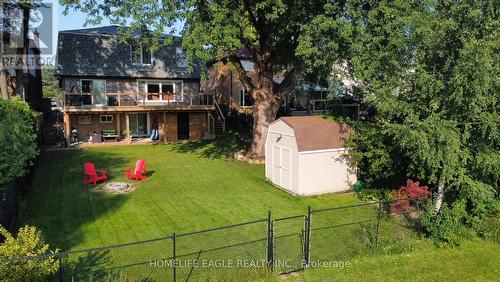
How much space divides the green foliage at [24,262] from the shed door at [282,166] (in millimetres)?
12048

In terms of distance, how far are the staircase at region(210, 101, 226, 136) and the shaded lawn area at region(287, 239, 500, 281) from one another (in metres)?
22.7

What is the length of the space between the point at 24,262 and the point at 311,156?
12780 millimetres

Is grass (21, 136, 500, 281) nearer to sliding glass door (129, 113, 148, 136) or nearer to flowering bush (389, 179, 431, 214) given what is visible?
flowering bush (389, 179, 431, 214)

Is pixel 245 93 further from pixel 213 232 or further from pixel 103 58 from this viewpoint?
pixel 213 232

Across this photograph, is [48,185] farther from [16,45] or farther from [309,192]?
[16,45]

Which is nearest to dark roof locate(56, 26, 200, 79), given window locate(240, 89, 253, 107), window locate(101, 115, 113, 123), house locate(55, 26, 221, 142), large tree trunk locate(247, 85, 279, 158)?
house locate(55, 26, 221, 142)

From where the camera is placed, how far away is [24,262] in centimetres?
772

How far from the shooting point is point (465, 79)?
11977mm

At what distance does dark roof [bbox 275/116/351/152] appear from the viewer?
17953mm

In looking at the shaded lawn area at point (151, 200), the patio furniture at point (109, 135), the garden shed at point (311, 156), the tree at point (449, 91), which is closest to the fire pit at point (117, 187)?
the shaded lawn area at point (151, 200)

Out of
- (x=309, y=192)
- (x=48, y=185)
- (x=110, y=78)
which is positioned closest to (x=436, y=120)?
(x=309, y=192)

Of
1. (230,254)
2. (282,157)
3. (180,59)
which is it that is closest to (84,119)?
(180,59)

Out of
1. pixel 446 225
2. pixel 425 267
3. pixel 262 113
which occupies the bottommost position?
pixel 425 267

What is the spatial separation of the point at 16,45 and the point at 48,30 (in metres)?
4.21
